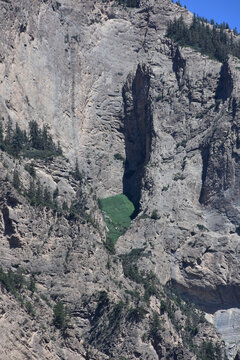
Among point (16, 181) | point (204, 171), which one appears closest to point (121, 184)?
point (204, 171)

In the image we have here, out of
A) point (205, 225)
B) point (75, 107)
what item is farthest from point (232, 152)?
point (75, 107)

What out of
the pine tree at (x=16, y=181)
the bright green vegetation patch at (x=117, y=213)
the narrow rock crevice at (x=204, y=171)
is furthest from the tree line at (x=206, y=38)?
the pine tree at (x=16, y=181)

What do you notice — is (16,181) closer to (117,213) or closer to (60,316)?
(60,316)

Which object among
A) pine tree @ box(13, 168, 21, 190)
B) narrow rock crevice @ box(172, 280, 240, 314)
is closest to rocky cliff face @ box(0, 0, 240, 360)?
narrow rock crevice @ box(172, 280, 240, 314)

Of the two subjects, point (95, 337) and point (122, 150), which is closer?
point (95, 337)

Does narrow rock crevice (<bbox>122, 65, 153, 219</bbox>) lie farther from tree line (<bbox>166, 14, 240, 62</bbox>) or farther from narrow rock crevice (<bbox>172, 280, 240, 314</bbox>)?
narrow rock crevice (<bbox>172, 280, 240, 314</bbox>)

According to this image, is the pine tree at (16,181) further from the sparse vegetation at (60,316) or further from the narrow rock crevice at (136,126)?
the narrow rock crevice at (136,126)

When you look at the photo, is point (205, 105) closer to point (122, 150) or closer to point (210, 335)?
point (122, 150)
